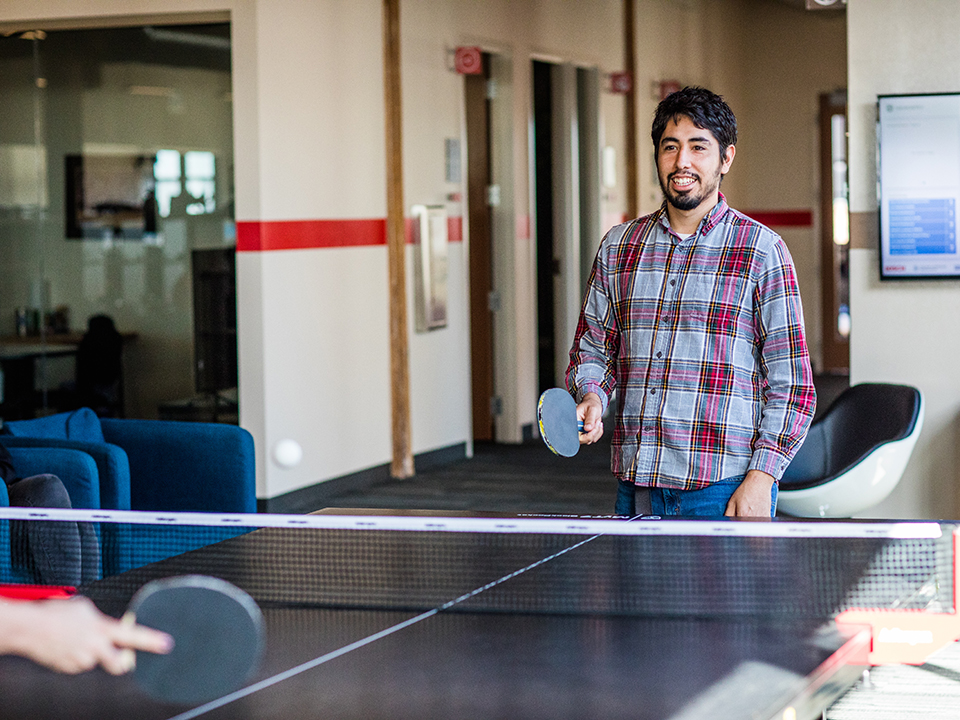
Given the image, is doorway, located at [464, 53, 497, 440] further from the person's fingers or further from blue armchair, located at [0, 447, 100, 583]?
the person's fingers

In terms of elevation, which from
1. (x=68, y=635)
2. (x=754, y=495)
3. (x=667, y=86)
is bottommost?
(x=754, y=495)

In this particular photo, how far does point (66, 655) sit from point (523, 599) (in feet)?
3.91

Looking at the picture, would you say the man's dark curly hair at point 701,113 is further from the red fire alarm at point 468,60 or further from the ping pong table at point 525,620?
the red fire alarm at point 468,60

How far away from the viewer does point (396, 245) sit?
769cm

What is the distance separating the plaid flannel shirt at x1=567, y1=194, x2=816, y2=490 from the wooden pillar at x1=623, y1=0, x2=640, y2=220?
7689mm

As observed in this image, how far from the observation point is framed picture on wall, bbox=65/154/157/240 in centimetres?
715

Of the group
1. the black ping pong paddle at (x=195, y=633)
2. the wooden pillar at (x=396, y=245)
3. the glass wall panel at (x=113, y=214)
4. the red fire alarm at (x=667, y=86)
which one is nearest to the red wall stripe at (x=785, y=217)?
the red fire alarm at (x=667, y=86)

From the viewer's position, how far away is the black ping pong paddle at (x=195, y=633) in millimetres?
1540

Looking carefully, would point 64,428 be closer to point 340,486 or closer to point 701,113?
point 340,486

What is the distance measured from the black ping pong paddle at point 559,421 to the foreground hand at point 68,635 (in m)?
1.42

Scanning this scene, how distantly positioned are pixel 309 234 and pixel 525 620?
16.1ft

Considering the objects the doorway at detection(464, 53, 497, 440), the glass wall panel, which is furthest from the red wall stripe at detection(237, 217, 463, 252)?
the doorway at detection(464, 53, 497, 440)

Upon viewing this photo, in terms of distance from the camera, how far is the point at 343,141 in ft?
23.9

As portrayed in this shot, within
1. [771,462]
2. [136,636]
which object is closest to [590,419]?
[771,462]
